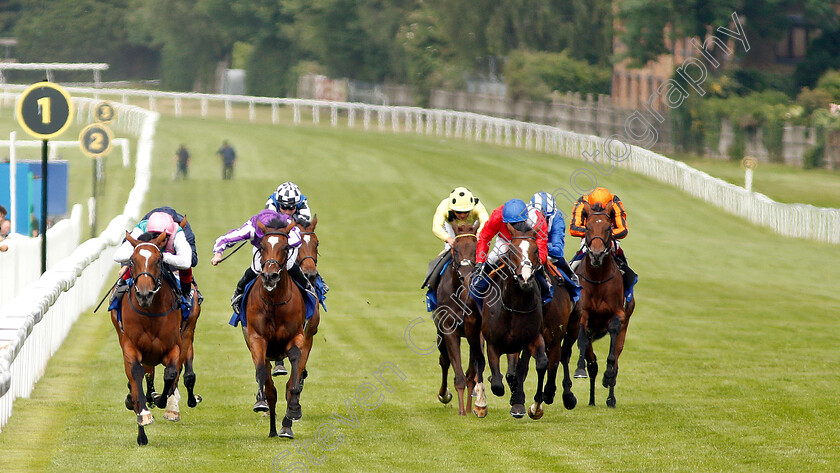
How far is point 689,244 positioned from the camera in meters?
31.4

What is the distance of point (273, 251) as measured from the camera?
10.3 meters

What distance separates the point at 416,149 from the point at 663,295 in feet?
78.6

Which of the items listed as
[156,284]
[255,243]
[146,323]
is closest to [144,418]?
[146,323]

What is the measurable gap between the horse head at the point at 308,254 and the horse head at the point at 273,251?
1.14 metres

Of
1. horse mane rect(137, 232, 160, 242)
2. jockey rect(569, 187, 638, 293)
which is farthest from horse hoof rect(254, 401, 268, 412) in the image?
jockey rect(569, 187, 638, 293)

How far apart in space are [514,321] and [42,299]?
16.0ft

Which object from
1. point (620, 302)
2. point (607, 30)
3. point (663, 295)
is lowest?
point (663, 295)

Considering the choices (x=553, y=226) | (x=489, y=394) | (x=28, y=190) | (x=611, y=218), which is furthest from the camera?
(x=28, y=190)

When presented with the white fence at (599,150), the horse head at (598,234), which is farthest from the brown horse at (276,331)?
the white fence at (599,150)

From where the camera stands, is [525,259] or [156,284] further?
[525,259]

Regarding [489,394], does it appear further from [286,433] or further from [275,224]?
[275,224]

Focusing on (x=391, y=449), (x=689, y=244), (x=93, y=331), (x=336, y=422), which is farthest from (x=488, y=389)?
(x=689, y=244)

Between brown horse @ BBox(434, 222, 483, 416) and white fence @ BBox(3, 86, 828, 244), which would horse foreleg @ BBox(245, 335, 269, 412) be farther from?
white fence @ BBox(3, 86, 828, 244)

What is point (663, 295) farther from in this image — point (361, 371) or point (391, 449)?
point (391, 449)
